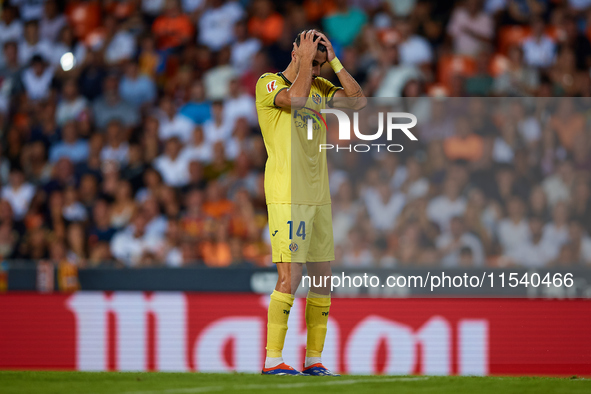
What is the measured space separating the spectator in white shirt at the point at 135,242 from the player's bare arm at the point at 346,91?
434 cm

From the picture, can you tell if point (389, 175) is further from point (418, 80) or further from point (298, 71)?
point (418, 80)

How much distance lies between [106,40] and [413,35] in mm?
4525

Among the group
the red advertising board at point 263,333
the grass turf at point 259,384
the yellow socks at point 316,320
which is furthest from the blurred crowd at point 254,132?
the grass turf at point 259,384

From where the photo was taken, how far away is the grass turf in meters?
4.46

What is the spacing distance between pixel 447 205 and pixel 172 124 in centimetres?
487

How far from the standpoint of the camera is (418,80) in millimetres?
9852

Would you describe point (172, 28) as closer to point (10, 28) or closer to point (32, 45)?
point (32, 45)

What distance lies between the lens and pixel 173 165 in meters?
10.2

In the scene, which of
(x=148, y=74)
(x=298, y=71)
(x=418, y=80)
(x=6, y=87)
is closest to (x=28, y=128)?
(x=6, y=87)

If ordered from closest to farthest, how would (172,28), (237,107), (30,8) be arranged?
(237,107) < (172,28) < (30,8)

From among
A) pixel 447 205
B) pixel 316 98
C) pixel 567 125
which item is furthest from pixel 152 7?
pixel 316 98

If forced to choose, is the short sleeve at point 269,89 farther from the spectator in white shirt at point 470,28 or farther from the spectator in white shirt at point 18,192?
the spectator in white shirt at point 18,192

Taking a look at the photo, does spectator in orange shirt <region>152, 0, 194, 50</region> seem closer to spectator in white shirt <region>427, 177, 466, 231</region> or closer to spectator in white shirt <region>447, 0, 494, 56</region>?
spectator in white shirt <region>447, 0, 494, 56</region>

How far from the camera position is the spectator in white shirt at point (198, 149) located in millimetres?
10250
